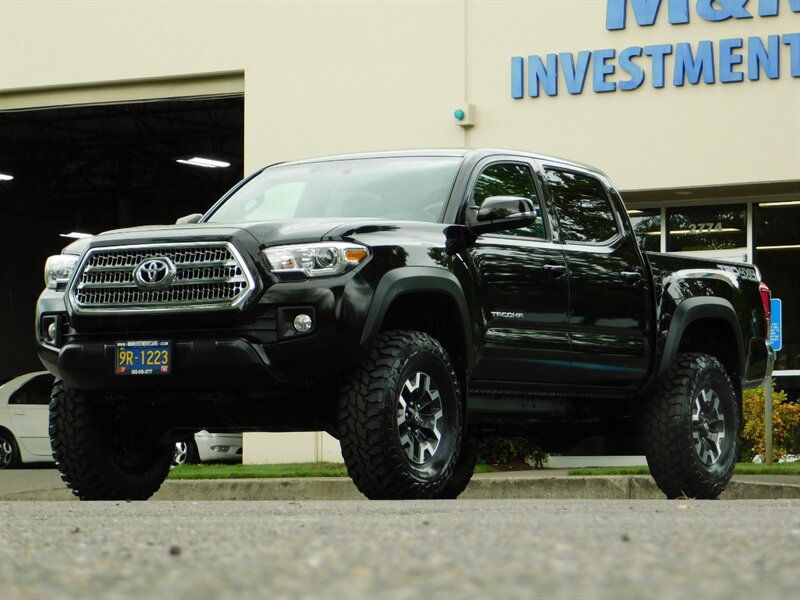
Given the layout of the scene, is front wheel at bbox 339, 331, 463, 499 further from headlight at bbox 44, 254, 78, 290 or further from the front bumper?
headlight at bbox 44, 254, 78, 290

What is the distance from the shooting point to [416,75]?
1886 cm

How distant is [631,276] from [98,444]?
3.40m

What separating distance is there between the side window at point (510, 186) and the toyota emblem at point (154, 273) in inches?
72.1

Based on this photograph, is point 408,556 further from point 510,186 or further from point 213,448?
point 213,448

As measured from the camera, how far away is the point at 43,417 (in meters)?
21.6

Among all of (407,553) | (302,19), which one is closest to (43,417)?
(302,19)

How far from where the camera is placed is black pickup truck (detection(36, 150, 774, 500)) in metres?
7.35

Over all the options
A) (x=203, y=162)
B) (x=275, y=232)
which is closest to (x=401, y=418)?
(x=275, y=232)

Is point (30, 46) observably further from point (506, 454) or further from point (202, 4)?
point (506, 454)

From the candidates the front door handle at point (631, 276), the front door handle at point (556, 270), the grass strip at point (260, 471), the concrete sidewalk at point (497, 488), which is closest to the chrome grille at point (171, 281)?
the front door handle at point (556, 270)

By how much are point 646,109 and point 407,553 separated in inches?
561

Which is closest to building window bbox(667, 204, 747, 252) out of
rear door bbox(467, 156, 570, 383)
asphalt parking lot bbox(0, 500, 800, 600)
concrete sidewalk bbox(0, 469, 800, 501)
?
concrete sidewalk bbox(0, 469, 800, 501)

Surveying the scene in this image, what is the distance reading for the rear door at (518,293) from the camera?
8.20 meters

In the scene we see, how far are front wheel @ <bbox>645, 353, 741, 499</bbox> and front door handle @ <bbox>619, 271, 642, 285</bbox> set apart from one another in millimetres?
639
